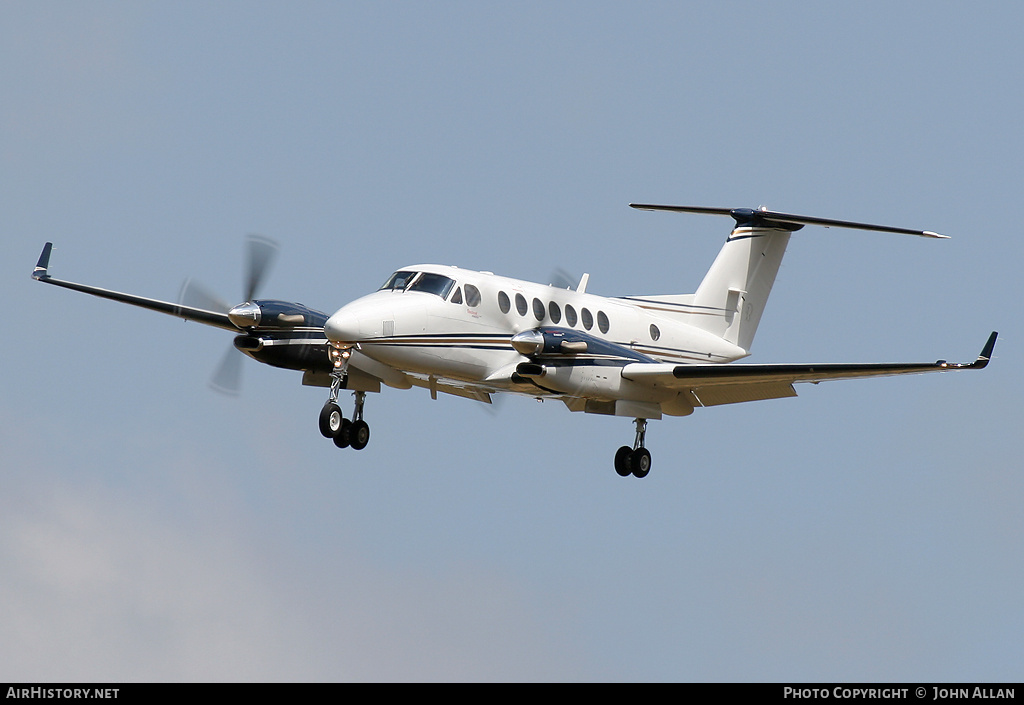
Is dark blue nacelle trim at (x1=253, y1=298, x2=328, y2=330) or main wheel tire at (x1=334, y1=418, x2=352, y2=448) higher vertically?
dark blue nacelle trim at (x1=253, y1=298, x2=328, y2=330)

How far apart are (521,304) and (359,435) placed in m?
3.35

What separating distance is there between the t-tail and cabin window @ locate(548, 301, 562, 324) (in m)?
4.41

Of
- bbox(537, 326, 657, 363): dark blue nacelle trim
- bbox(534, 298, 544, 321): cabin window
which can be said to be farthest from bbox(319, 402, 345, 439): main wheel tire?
bbox(534, 298, 544, 321): cabin window

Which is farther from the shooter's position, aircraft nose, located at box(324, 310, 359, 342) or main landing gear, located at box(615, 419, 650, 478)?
main landing gear, located at box(615, 419, 650, 478)

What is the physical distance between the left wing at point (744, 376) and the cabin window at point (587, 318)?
1181 mm

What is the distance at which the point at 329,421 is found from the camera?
69.5 feet

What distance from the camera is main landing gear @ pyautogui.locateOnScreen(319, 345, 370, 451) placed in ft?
68.5

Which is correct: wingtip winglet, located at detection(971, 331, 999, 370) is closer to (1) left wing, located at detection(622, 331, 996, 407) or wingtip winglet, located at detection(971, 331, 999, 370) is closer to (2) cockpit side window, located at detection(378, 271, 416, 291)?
(1) left wing, located at detection(622, 331, 996, 407)

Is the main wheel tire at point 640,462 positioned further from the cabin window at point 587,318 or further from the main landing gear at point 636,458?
the cabin window at point 587,318

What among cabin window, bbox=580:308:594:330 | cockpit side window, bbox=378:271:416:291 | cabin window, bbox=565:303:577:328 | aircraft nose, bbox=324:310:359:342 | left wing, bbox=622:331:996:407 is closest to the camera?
aircraft nose, bbox=324:310:359:342

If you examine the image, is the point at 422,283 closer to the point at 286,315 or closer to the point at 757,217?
the point at 286,315

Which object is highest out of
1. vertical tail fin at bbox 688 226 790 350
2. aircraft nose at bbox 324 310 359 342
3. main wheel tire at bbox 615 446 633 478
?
vertical tail fin at bbox 688 226 790 350

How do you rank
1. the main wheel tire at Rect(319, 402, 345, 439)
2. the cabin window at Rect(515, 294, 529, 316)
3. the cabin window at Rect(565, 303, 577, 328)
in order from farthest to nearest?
the cabin window at Rect(565, 303, 577, 328)
the cabin window at Rect(515, 294, 529, 316)
the main wheel tire at Rect(319, 402, 345, 439)
